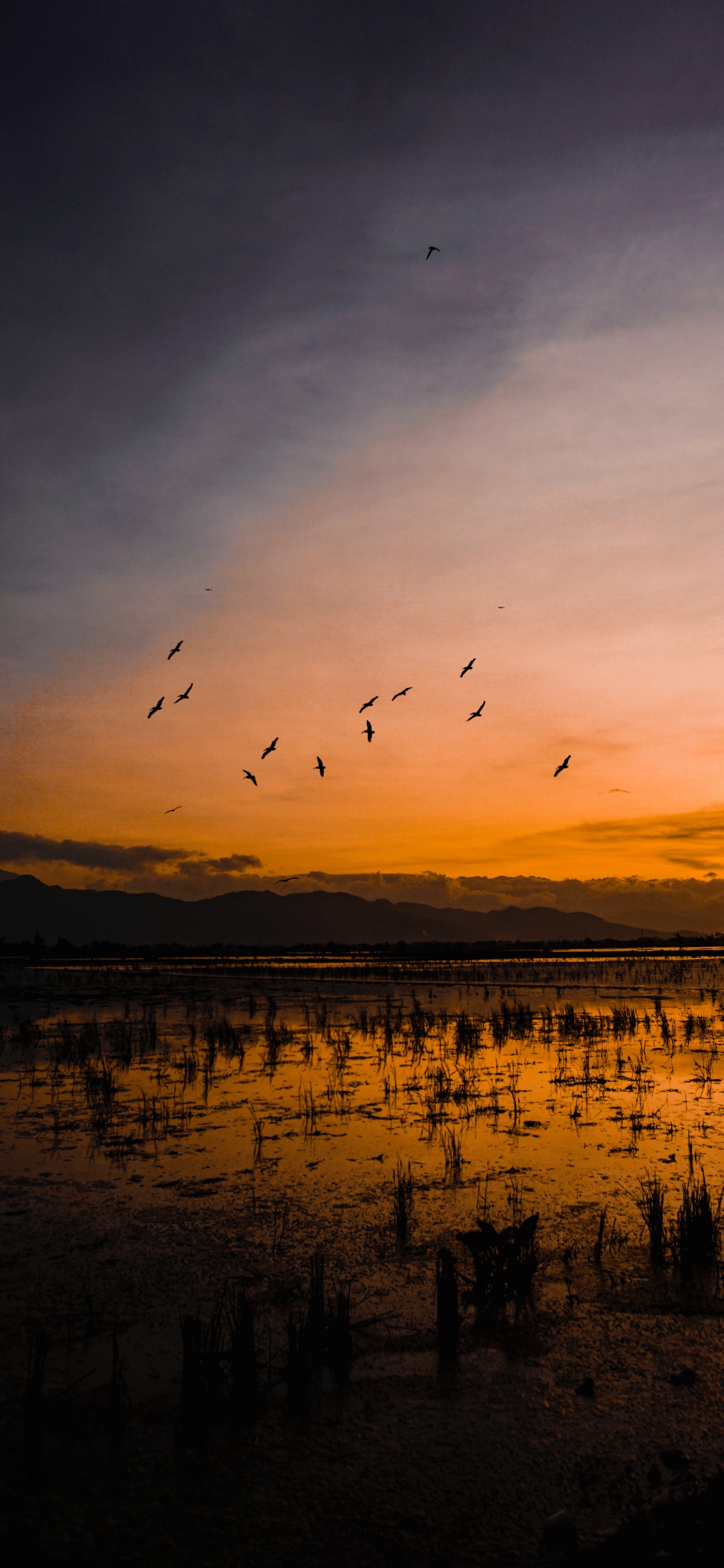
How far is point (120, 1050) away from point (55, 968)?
4561 cm

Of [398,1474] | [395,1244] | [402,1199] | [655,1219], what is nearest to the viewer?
[398,1474]

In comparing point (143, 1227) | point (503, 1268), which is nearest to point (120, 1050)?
point (143, 1227)

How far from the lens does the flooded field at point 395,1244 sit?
6.26m

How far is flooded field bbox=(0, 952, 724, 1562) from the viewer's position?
6.26 metres

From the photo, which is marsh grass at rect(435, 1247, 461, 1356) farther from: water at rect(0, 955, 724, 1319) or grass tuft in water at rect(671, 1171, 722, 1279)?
grass tuft in water at rect(671, 1171, 722, 1279)

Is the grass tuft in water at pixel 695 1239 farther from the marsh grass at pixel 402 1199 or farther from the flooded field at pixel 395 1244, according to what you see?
the marsh grass at pixel 402 1199

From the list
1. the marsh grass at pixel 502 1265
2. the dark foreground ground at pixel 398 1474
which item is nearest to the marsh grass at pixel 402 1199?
the marsh grass at pixel 502 1265

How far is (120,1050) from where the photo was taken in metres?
22.0

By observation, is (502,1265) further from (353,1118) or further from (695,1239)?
(353,1118)

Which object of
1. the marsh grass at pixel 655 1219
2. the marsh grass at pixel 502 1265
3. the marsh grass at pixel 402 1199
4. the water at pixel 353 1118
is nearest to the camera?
the marsh grass at pixel 502 1265

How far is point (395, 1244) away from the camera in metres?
9.34

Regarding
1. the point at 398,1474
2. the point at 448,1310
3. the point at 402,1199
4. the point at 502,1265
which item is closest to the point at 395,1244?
the point at 402,1199

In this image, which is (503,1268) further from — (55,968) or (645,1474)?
(55,968)

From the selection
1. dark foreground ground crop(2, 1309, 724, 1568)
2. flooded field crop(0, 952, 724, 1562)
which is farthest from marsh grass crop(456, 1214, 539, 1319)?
dark foreground ground crop(2, 1309, 724, 1568)
